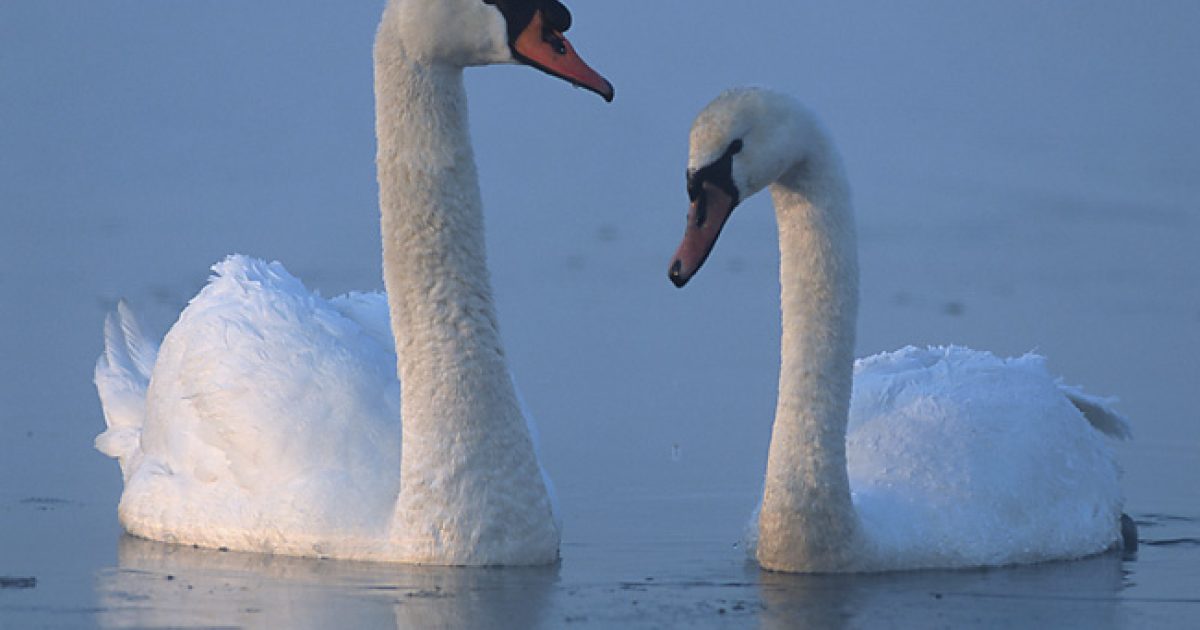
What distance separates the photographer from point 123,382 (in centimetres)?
1071

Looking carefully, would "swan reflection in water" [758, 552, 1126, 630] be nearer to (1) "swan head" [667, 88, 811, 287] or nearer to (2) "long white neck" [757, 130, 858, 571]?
(2) "long white neck" [757, 130, 858, 571]

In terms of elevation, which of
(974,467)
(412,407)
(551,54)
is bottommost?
(974,467)

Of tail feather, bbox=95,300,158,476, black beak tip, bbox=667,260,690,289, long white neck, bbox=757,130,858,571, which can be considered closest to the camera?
black beak tip, bbox=667,260,690,289

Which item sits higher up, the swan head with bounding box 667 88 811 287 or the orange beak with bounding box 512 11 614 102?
the orange beak with bounding box 512 11 614 102

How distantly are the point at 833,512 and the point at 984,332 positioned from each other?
15.7ft

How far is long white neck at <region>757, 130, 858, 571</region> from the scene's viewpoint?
8.13 meters

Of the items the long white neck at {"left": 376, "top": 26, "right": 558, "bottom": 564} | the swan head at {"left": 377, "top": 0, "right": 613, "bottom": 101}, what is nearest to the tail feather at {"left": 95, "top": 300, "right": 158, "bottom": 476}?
the long white neck at {"left": 376, "top": 26, "right": 558, "bottom": 564}

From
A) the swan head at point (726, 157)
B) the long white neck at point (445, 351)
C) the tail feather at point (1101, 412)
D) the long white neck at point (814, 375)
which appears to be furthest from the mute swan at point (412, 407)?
the tail feather at point (1101, 412)

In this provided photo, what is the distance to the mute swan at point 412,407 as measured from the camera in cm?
815

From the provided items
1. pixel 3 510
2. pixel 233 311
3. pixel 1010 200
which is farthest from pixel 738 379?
pixel 1010 200

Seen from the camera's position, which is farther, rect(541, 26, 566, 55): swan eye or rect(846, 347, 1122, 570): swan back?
rect(846, 347, 1122, 570): swan back

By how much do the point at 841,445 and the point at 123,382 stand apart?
3.73 m

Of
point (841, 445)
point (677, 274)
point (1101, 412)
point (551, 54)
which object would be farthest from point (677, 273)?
point (1101, 412)

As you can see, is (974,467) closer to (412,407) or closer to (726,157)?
(726,157)
